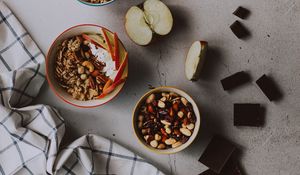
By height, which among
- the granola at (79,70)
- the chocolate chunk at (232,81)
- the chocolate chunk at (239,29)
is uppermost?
the granola at (79,70)

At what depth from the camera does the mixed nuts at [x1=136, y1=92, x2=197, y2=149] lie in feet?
4.29

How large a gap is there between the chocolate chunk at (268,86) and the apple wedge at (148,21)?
0.29m

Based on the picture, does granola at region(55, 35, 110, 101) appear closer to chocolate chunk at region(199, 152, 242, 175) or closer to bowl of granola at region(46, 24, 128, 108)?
bowl of granola at region(46, 24, 128, 108)

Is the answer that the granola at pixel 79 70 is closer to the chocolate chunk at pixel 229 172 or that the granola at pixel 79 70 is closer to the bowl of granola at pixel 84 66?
the bowl of granola at pixel 84 66

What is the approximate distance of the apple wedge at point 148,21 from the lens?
132 centimetres

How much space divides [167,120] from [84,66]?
0.27m

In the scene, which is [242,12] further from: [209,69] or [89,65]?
[89,65]

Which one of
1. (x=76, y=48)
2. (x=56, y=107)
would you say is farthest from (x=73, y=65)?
(x=56, y=107)

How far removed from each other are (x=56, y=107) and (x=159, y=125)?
1.04 feet

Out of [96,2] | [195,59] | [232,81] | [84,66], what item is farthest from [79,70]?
[232,81]

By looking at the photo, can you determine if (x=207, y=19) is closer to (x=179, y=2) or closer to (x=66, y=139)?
(x=179, y=2)

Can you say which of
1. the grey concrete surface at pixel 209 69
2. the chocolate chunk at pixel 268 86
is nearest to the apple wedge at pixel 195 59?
the grey concrete surface at pixel 209 69

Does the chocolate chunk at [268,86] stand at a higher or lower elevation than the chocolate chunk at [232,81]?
lower

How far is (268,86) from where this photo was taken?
1.33m
